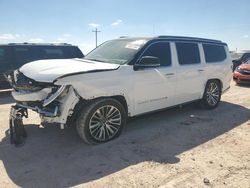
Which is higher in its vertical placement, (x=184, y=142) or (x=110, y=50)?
(x=110, y=50)

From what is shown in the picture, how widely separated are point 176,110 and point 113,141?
2785 millimetres

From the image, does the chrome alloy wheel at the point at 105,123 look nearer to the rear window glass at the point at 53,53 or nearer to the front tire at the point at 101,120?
the front tire at the point at 101,120

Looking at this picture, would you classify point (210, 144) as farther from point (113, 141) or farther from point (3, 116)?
point (3, 116)

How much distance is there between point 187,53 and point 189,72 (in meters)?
0.46

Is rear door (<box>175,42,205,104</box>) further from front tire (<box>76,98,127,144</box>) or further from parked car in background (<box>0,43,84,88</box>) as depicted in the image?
parked car in background (<box>0,43,84,88</box>)

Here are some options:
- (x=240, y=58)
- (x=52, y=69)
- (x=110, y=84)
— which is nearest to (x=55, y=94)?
(x=52, y=69)

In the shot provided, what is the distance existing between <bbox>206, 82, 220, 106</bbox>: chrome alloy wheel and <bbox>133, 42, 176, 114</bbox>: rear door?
1661 millimetres

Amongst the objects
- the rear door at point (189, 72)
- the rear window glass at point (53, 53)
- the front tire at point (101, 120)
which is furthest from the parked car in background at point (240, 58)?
the front tire at point (101, 120)

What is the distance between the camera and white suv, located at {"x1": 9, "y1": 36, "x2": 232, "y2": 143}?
4.32 meters

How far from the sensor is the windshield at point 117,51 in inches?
208

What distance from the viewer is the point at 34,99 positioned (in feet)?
14.6

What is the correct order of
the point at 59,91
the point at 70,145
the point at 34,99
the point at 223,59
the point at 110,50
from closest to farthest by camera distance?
the point at 59,91, the point at 34,99, the point at 70,145, the point at 110,50, the point at 223,59

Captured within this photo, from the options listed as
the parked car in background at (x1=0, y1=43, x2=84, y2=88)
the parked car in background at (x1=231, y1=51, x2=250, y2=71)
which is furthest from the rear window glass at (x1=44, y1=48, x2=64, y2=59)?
the parked car in background at (x1=231, y1=51, x2=250, y2=71)

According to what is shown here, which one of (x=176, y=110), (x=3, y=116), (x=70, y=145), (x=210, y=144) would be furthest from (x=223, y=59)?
(x=3, y=116)
